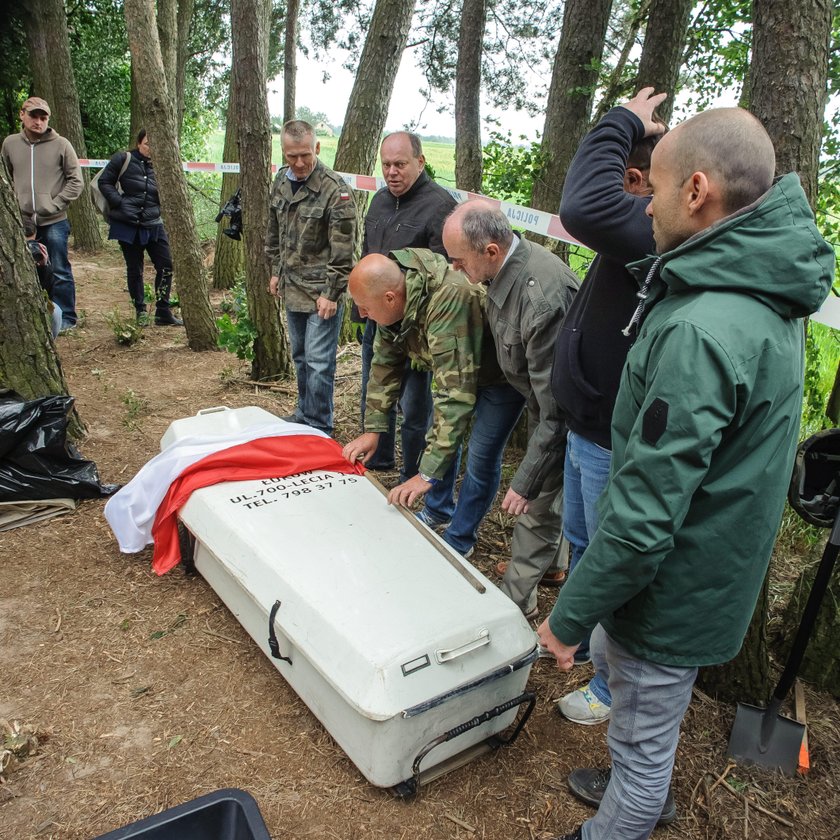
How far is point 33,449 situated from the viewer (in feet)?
11.4

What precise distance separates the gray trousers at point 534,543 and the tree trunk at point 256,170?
135 inches

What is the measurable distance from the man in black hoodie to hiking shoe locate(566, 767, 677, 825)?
Result: 24 centimetres

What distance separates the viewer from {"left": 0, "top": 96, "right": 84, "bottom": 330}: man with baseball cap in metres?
6.11

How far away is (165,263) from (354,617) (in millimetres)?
5900

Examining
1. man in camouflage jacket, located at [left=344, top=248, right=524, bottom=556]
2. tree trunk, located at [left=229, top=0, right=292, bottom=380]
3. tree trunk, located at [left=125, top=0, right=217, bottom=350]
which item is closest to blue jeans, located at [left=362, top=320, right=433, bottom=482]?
man in camouflage jacket, located at [left=344, top=248, right=524, bottom=556]

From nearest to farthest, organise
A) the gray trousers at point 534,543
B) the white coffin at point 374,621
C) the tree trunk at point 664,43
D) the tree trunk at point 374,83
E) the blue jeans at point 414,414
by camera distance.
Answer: the white coffin at point 374,621, the gray trousers at point 534,543, the blue jeans at point 414,414, the tree trunk at point 664,43, the tree trunk at point 374,83

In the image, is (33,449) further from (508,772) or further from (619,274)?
(619,274)

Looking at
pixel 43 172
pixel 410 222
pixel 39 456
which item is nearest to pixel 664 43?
pixel 410 222

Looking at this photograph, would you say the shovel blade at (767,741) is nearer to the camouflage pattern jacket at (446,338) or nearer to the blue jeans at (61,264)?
the camouflage pattern jacket at (446,338)

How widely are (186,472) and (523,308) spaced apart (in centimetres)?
160

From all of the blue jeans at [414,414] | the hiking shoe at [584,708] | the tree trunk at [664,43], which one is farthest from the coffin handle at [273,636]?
the tree trunk at [664,43]

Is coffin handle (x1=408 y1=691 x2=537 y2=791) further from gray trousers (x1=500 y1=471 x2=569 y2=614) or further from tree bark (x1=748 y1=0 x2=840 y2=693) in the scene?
tree bark (x1=748 y1=0 x2=840 y2=693)

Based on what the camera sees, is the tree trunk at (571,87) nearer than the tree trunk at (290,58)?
Yes

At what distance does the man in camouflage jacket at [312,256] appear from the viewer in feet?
13.9
